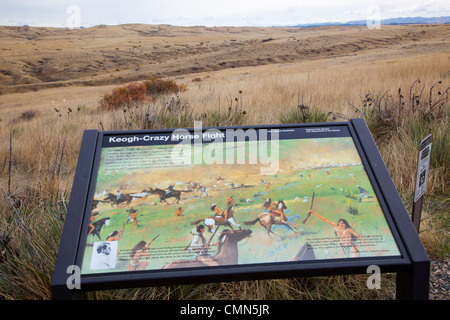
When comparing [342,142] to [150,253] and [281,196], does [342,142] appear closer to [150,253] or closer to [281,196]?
[281,196]

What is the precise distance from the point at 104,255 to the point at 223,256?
0.62 meters

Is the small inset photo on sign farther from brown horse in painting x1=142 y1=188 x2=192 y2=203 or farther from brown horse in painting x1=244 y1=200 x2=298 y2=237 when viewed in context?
brown horse in painting x1=244 y1=200 x2=298 y2=237

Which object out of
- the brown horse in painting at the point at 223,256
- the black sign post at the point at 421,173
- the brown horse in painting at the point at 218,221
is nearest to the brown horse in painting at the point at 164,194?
the brown horse in painting at the point at 218,221

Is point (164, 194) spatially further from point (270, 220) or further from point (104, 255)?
point (270, 220)

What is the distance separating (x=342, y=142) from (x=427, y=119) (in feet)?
11.7

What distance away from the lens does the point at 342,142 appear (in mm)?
2578

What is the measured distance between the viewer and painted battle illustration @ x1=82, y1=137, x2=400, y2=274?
200 cm

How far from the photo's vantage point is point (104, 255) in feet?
6.54

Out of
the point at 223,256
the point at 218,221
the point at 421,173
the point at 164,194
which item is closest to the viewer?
the point at 223,256

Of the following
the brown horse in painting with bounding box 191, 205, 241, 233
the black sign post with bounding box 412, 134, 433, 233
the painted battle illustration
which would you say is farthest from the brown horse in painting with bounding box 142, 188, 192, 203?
the black sign post with bounding box 412, 134, 433, 233

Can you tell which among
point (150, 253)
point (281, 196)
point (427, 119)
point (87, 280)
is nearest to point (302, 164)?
point (281, 196)

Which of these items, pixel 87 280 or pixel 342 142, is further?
pixel 342 142

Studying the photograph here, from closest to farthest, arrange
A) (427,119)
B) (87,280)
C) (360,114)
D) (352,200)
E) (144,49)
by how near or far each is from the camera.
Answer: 1. (87,280)
2. (352,200)
3. (427,119)
4. (360,114)
5. (144,49)

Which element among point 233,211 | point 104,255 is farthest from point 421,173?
point 104,255
